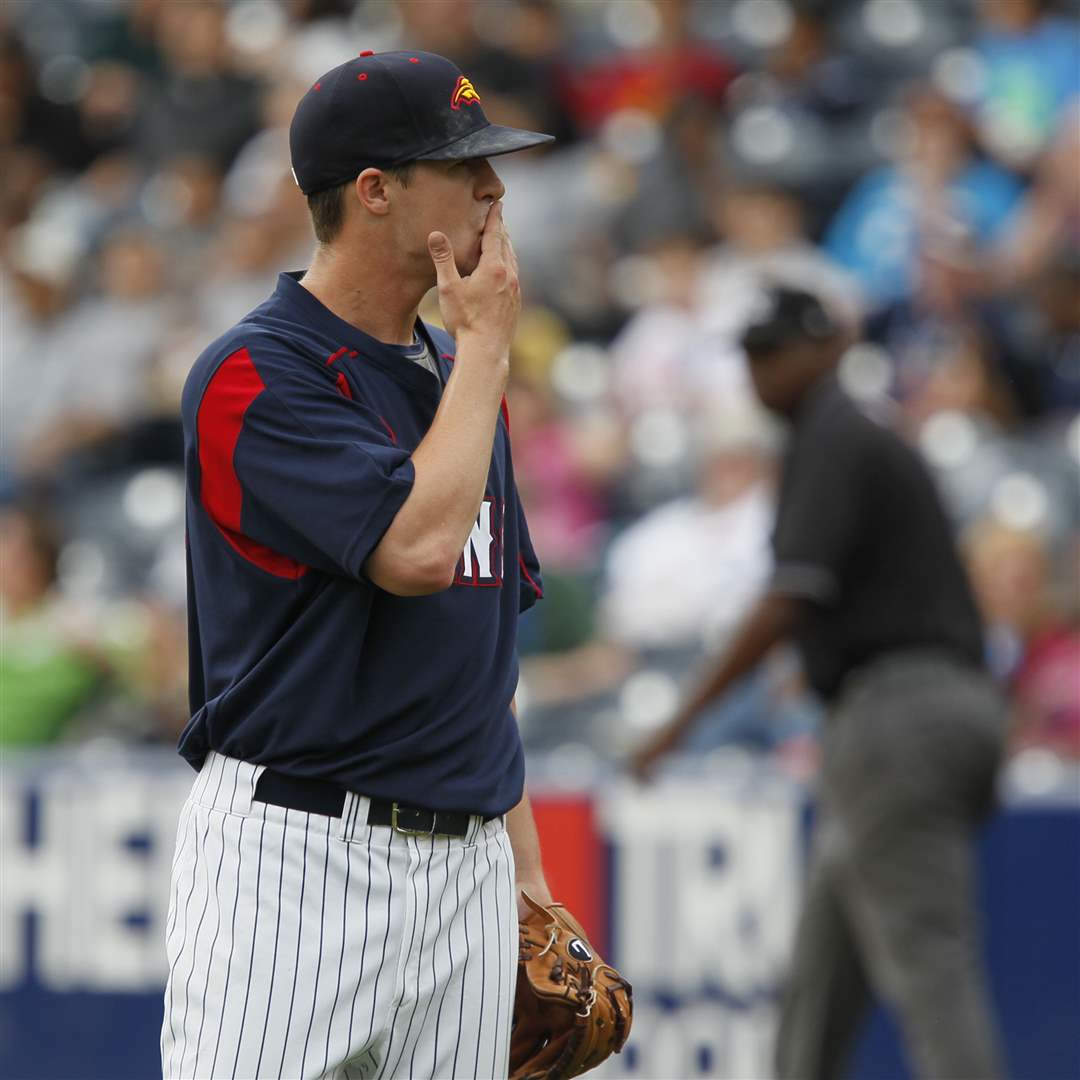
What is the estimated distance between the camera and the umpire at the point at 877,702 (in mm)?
4906

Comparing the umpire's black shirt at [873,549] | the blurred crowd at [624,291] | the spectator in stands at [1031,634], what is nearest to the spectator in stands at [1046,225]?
the blurred crowd at [624,291]

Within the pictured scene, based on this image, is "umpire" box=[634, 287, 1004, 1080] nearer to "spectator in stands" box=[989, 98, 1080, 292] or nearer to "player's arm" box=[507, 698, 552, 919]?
"player's arm" box=[507, 698, 552, 919]

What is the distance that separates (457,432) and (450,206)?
1.04 ft

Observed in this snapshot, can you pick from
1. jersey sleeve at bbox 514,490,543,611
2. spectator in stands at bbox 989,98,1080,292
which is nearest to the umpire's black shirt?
jersey sleeve at bbox 514,490,543,611

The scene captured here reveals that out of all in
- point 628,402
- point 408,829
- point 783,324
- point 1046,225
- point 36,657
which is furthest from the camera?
point 628,402

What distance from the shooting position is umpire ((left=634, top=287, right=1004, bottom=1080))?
4906mm

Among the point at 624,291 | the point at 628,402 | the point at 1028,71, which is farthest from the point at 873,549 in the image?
the point at 1028,71

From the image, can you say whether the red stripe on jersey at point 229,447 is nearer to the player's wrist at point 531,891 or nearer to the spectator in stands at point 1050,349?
the player's wrist at point 531,891

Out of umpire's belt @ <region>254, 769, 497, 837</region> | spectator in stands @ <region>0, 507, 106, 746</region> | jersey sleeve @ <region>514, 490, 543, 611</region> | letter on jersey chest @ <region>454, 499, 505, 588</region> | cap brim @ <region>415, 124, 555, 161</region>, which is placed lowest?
spectator in stands @ <region>0, 507, 106, 746</region>

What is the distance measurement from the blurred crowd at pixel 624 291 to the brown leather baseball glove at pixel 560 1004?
3.63 metres

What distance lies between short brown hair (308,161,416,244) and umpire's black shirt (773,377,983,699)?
2.43 meters

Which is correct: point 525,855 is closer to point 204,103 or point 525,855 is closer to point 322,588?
point 322,588

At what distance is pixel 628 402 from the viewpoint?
8.68 metres

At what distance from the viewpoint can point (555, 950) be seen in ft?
9.61
